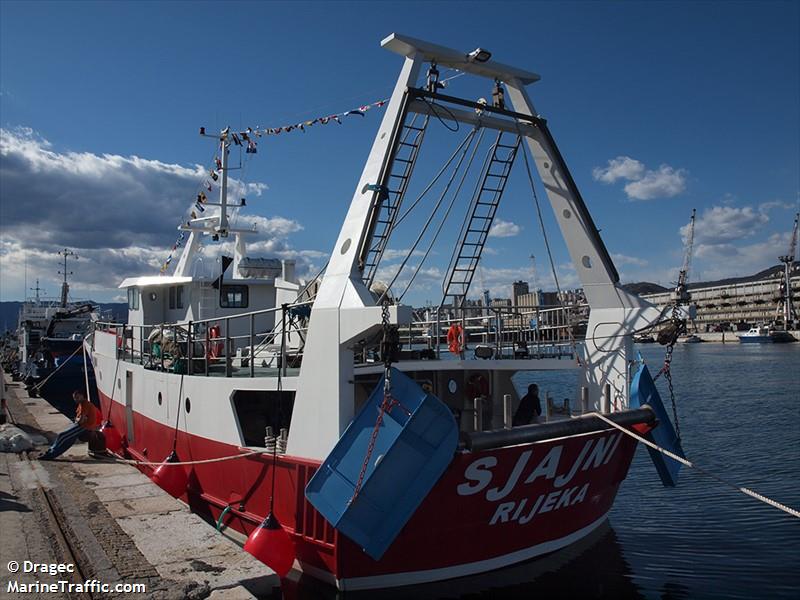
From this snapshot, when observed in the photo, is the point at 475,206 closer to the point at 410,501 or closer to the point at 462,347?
the point at 462,347

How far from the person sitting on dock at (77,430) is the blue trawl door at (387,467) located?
30.4 ft

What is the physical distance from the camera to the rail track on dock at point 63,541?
704cm

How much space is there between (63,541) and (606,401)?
26.4 feet

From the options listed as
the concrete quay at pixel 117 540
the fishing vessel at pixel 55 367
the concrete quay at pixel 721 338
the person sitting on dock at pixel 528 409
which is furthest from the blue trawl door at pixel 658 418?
the concrete quay at pixel 721 338

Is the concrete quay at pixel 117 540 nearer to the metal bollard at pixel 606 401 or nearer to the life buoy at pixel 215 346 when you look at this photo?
the life buoy at pixel 215 346

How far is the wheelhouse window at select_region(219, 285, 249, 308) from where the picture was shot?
16.3 m

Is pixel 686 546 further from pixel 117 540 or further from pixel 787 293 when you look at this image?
pixel 787 293

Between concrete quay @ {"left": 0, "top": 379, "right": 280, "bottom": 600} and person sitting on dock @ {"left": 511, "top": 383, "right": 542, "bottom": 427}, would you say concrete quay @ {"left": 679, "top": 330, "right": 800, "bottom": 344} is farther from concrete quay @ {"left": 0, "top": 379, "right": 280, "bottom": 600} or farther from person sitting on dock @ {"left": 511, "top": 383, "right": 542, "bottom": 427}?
concrete quay @ {"left": 0, "top": 379, "right": 280, "bottom": 600}

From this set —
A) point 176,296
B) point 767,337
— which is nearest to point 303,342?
point 176,296

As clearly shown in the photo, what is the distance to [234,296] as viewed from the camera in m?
16.5

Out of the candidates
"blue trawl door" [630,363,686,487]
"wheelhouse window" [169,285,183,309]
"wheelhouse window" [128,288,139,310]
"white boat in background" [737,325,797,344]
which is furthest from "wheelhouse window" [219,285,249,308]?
"white boat in background" [737,325,797,344]

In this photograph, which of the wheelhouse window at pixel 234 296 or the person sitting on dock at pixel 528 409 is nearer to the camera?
the person sitting on dock at pixel 528 409

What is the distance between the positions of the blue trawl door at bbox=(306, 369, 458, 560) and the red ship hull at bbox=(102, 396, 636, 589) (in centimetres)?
58

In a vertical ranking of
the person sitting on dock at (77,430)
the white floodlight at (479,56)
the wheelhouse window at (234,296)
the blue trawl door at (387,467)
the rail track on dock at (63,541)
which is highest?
the white floodlight at (479,56)
